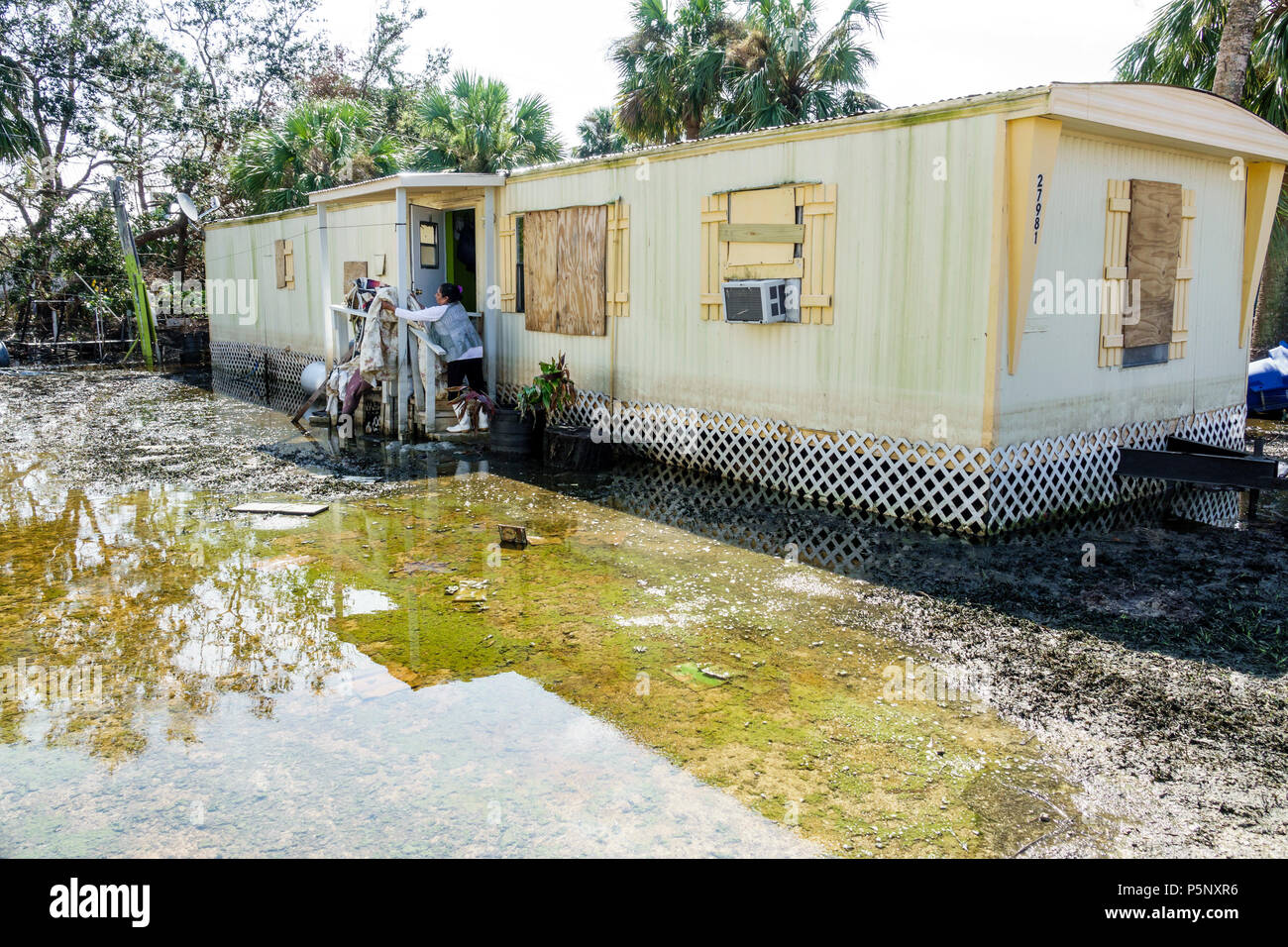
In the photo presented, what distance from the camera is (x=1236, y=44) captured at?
12984mm

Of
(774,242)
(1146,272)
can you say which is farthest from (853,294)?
(1146,272)

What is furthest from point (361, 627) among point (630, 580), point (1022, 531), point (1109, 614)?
point (1022, 531)

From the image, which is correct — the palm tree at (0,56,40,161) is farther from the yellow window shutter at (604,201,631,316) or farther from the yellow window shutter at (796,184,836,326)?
the yellow window shutter at (796,184,836,326)

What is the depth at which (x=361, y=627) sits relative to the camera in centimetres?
577

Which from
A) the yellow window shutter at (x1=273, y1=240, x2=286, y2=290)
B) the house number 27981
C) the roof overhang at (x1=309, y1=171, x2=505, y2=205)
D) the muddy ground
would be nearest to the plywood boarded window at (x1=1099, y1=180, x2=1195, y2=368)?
the house number 27981

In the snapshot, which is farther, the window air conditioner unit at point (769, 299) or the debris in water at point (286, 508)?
the window air conditioner unit at point (769, 299)

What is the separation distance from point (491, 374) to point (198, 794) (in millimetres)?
9663

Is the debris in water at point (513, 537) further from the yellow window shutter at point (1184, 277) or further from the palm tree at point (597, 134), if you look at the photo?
the palm tree at point (597, 134)

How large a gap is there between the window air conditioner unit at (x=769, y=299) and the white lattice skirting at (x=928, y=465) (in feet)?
3.24

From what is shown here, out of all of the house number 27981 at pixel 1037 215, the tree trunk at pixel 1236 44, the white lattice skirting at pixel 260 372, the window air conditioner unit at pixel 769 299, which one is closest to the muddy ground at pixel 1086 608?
the window air conditioner unit at pixel 769 299

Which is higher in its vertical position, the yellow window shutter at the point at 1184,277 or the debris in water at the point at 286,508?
the yellow window shutter at the point at 1184,277

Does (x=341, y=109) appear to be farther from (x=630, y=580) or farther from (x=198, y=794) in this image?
(x=198, y=794)

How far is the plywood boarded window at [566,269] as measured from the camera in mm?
11117

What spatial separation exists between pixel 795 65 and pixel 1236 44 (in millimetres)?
8540
